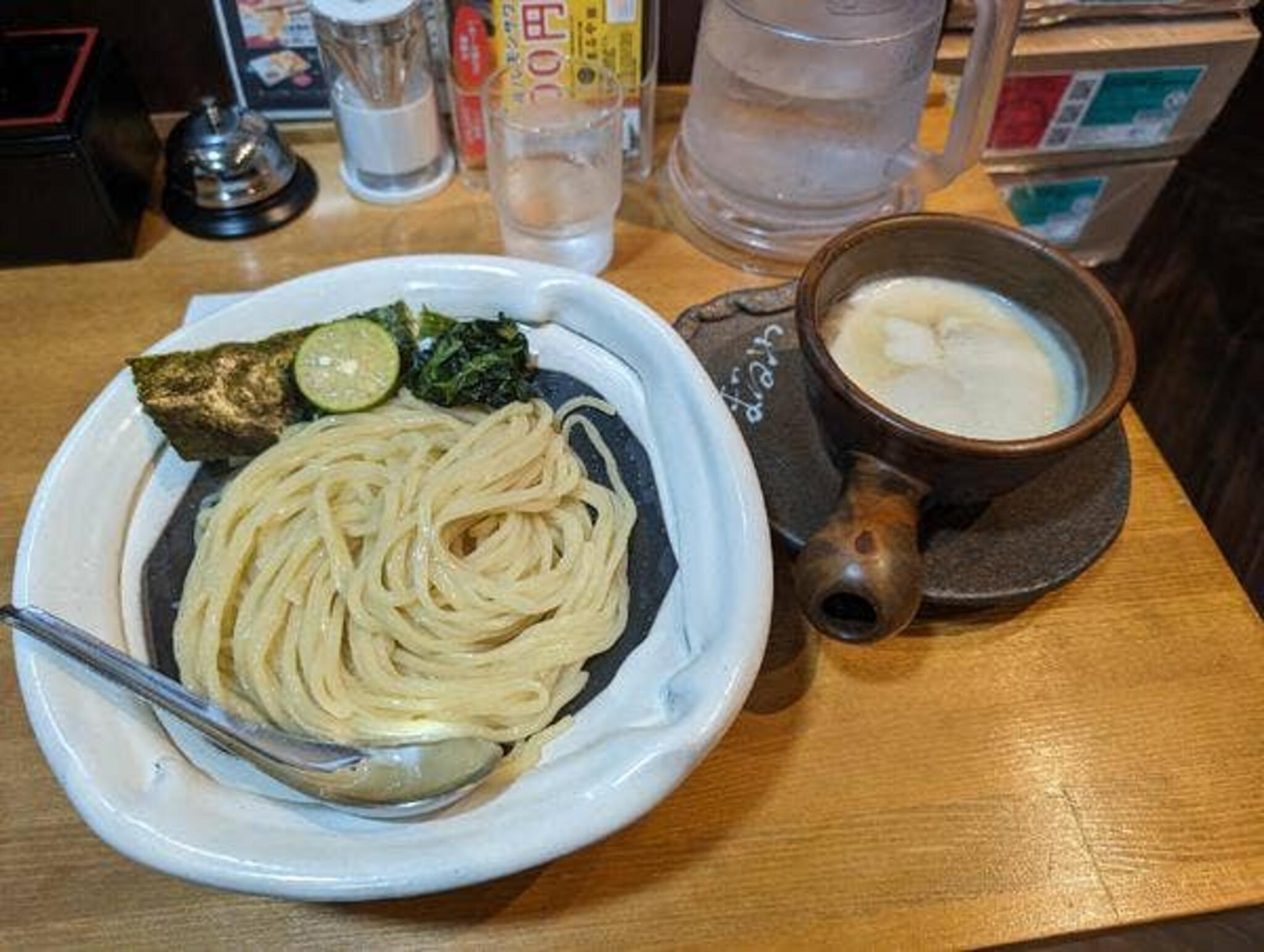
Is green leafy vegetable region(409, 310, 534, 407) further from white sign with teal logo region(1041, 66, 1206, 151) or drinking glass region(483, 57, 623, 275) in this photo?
white sign with teal logo region(1041, 66, 1206, 151)

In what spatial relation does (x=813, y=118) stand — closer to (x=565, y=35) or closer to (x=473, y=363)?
(x=565, y=35)

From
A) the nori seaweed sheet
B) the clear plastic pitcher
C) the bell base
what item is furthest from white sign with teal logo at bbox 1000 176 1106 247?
the nori seaweed sheet

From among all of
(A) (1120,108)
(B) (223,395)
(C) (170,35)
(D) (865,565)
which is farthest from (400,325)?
(A) (1120,108)

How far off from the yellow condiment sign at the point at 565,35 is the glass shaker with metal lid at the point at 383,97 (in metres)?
0.15

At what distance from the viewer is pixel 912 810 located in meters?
1.22

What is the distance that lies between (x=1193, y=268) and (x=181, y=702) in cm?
298

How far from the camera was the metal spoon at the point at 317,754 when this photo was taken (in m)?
1.04

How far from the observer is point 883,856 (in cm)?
118

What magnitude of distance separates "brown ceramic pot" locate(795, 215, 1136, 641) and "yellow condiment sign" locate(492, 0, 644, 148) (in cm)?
73

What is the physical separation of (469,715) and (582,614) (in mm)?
186

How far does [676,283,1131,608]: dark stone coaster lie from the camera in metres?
1.32

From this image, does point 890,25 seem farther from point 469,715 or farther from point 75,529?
point 75,529

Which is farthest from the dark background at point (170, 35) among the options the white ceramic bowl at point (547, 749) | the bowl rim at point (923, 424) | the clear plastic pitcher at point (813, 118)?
the bowl rim at point (923, 424)

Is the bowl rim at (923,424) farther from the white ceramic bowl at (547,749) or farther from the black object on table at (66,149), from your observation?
the black object on table at (66,149)
